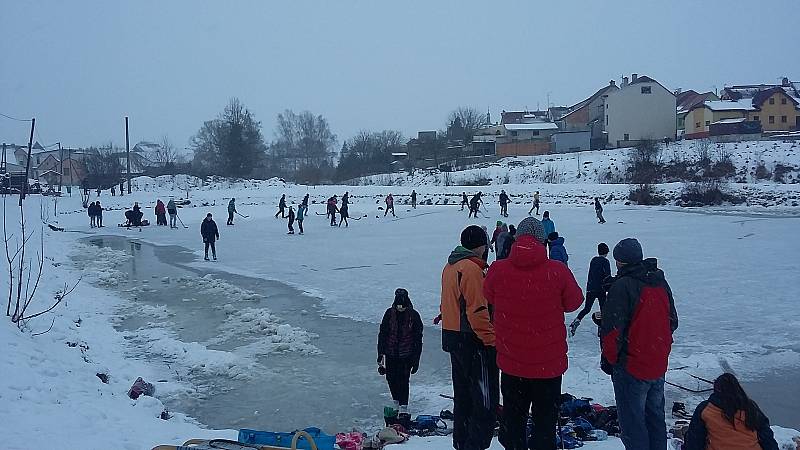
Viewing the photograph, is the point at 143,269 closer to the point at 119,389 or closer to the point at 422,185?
the point at 119,389

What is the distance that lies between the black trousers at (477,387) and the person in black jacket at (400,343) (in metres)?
1.58

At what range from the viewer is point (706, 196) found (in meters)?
37.9

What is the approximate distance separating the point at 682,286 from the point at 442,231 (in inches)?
537

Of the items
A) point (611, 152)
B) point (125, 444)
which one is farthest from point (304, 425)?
point (611, 152)

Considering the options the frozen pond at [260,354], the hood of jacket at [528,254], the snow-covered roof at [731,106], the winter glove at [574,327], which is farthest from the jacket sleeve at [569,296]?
the snow-covered roof at [731,106]

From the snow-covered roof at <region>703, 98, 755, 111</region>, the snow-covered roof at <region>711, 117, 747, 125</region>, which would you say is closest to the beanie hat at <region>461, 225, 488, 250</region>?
the snow-covered roof at <region>711, 117, 747, 125</region>

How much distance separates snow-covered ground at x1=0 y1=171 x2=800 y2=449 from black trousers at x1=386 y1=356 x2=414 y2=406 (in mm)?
524

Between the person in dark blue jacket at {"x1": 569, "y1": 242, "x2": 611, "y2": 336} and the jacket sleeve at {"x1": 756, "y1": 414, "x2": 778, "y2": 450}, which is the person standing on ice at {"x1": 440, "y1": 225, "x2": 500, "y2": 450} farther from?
the person in dark blue jacket at {"x1": 569, "y1": 242, "x2": 611, "y2": 336}

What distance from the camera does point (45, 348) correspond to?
7.35 m

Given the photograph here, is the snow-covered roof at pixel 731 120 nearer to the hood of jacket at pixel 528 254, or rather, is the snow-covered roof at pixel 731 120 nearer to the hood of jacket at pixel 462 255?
the hood of jacket at pixel 462 255

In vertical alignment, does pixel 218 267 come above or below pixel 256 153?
below

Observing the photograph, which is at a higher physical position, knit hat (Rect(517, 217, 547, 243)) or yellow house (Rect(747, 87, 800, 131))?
yellow house (Rect(747, 87, 800, 131))

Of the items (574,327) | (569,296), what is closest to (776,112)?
(574,327)

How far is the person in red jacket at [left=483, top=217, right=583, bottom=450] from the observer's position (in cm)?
363
